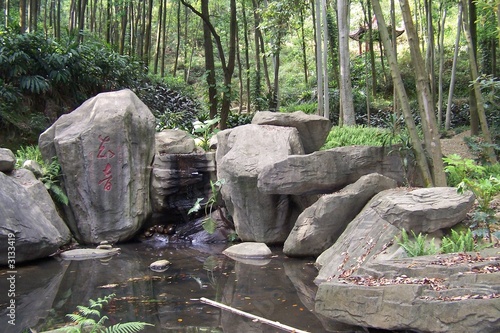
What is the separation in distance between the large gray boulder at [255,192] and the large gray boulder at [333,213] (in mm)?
982

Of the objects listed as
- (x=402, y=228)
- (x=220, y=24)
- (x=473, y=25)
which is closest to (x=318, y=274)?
(x=402, y=228)

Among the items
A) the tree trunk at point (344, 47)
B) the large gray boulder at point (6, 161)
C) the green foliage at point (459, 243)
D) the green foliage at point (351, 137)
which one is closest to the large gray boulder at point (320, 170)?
the green foliage at point (351, 137)

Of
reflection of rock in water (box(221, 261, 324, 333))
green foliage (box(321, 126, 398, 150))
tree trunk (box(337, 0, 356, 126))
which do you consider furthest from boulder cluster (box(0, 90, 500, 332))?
tree trunk (box(337, 0, 356, 126))

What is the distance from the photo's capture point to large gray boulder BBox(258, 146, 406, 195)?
755 cm

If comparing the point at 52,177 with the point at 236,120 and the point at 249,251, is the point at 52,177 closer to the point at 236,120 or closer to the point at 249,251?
the point at 249,251

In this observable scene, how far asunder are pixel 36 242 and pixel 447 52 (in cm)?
2153

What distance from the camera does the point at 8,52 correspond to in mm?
11609

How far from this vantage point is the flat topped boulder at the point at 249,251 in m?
7.75

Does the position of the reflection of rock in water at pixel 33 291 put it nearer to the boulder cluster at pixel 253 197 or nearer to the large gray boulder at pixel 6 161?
the boulder cluster at pixel 253 197

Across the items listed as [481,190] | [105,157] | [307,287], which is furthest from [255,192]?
[481,190]

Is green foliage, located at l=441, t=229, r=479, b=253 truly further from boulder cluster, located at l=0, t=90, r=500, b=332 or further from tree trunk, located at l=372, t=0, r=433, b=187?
tree trunk, located at l=372, t=0, r=433, b=187

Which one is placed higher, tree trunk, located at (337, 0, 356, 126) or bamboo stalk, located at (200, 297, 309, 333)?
tree trunk, located at (337, 0, 356, 126)

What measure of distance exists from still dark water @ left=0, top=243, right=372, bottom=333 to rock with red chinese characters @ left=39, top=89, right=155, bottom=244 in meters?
0.93

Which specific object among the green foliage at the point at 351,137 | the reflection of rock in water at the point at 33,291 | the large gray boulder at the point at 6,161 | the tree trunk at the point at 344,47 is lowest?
the reflection of rock in water at the point at 33,291
